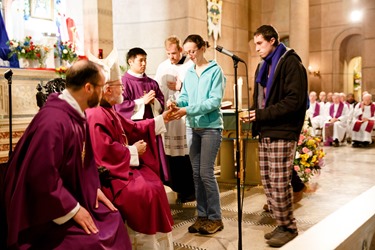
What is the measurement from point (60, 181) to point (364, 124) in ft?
33.9

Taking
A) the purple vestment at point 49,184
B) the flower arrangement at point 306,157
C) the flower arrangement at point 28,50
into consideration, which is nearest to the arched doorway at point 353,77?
the flower arrangement at point 306,157

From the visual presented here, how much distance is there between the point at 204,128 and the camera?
401 cm

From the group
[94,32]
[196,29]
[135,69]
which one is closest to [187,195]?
[135,69]

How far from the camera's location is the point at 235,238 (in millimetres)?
3969

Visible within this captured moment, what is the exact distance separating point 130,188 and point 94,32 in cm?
579

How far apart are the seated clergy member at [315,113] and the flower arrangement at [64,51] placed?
741 cm

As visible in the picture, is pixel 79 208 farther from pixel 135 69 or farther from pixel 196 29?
pixel 196 29

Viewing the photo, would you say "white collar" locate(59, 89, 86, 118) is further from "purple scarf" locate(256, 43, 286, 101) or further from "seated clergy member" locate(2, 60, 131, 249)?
"purple scarf" locate(256, 43, 286, 101)

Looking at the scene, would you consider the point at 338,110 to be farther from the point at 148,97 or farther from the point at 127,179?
the point at 127,179

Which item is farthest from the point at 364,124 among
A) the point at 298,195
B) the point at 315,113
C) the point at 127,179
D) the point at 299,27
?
the point at 127,179

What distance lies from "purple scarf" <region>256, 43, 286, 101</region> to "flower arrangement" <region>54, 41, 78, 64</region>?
3552 mm

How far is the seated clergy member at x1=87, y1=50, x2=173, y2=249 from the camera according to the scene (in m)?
2.97

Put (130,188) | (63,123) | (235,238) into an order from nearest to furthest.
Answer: (63,123) < (130,188) < (235,238)

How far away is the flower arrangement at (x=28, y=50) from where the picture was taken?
5793 mm
